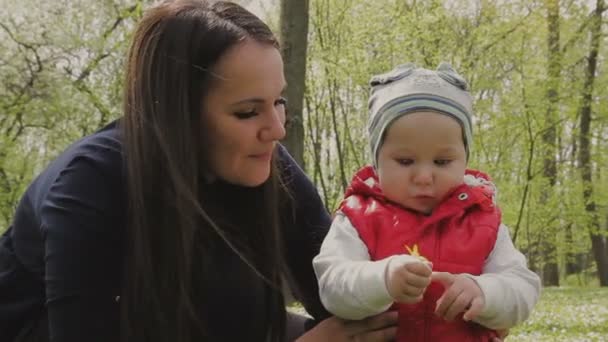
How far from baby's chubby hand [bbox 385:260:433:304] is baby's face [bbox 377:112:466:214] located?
1.20 feet

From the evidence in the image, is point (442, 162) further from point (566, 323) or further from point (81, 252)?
point (566, 323)

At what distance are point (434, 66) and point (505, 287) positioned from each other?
15.1 metres

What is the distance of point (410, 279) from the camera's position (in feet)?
5.43

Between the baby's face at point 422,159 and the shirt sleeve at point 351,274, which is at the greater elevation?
the baby's face at point 422,159

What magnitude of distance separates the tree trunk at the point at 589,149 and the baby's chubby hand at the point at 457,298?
1532 centimetres

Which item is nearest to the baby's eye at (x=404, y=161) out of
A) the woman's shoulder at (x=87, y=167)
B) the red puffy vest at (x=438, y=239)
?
the red puffy vest at (x=438, y=239)

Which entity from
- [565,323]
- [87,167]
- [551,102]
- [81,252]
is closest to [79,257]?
[81,252]

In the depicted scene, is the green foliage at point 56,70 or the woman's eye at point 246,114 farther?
the green foliage at point 56,70

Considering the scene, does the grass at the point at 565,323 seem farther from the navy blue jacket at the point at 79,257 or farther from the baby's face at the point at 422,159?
the baby's face at the point at 422,159

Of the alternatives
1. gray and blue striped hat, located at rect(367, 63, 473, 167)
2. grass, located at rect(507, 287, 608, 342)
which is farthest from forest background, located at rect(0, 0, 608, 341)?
gray and blue striped hat, located at rect(367, 63, 473, 167)

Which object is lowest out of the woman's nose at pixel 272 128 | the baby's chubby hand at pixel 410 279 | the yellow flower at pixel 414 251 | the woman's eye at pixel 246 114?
the baby's chubby hand at pixel 410 279

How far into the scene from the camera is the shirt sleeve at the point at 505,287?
71.2 inches

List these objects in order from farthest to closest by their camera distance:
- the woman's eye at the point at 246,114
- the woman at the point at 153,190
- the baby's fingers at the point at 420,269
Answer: the woman's eye at the point at 246,114
the woman at the point at 153,190
the baby's fingers at the point at 420,269

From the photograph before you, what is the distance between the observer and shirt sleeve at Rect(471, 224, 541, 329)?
→ 71.2 inches
